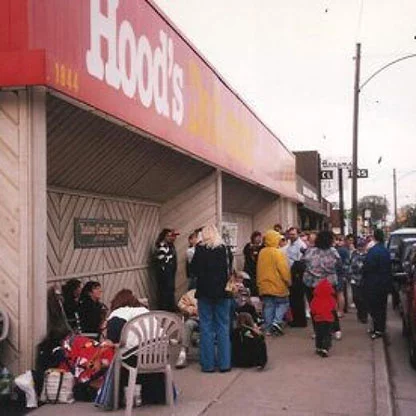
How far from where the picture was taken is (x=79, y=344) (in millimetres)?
6664

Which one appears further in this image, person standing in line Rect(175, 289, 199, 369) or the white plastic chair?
person standing in line Rect(175, 289, 199, 369)

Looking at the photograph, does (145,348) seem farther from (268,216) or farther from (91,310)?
(268,216)

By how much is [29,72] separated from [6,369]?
8.52ft

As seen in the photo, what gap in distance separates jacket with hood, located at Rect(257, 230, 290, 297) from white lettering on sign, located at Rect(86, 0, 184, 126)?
2.40 m

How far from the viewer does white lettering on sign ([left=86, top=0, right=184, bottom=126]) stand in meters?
7.52

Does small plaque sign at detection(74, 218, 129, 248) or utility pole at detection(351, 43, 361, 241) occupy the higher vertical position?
utility pole at detection(351, 43, 361, 241)

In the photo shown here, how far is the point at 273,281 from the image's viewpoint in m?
11.1

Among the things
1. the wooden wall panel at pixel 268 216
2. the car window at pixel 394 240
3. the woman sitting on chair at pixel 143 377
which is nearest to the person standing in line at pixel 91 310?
the woman sitting on chair at pixel 143 377

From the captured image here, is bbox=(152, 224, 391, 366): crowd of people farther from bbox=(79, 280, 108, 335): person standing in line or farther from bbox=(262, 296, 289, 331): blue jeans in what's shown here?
bbox=(79, 280, 108, 335): person standing in line

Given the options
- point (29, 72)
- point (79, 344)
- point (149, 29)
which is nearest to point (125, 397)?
point (79, 344)

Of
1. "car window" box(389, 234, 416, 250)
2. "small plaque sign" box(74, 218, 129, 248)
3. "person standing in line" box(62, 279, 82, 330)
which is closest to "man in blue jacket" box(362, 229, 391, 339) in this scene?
"small plaque sign" box(74, 218, 129, 248)

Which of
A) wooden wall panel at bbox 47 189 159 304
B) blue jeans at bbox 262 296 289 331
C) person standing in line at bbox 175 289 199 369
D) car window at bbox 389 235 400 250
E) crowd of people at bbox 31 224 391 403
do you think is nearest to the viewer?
crowd of people at bbox 31 224 391 403

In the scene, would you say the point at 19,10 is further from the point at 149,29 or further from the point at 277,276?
the point at 277,276

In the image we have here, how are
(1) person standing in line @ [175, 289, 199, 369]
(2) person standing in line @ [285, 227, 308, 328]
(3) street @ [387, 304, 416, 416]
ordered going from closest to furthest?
(3) street @ [387, 304, 416, 416]
(1) person standing in line @ [175, 289, 199, 369]
(2) person standing in line @ [285, 227, 308, 328]
